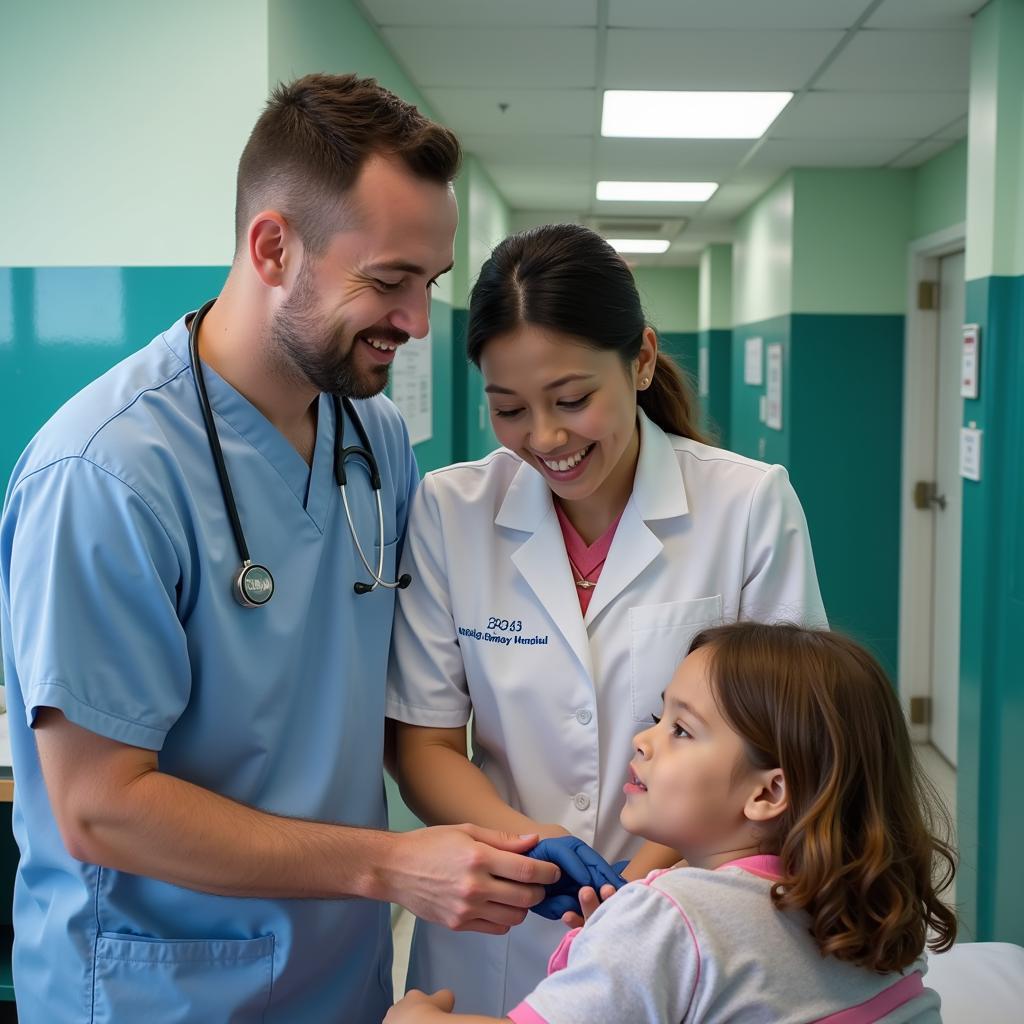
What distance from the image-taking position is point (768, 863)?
3.69 ft

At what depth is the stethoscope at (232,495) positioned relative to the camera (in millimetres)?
1243

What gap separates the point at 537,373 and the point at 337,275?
0.26 m

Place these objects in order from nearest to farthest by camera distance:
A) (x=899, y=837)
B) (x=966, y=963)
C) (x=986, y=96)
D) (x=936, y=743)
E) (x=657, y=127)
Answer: (x=899, y=837) < (x=966, y=963) < (x=986, y=96) < (x=657, y=127) < (x=936, y=743)

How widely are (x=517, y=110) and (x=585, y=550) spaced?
3.33 meters

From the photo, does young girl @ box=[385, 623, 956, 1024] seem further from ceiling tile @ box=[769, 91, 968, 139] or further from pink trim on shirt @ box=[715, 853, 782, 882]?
ceiling tile @ box=[769, 91, 968, 139]

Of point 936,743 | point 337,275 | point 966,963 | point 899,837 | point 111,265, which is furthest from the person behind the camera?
point 936,743

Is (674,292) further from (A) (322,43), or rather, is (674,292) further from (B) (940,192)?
(A) (322,43)

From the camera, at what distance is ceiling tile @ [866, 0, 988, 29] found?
3.07m

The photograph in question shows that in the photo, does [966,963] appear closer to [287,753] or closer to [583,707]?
[583,707]

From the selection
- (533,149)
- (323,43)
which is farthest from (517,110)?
(323,43)

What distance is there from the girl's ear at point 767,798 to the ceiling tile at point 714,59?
2748mm

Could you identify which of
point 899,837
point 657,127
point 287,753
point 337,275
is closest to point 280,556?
point 287,753

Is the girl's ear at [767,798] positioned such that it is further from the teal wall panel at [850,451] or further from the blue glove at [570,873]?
the teal wall panel at [850,451]

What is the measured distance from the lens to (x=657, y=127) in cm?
A: 463
